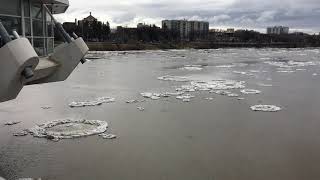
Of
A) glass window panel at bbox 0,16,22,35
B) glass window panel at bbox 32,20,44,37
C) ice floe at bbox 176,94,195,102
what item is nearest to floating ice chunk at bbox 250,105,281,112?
ice floe at bbox 176,94,195,102

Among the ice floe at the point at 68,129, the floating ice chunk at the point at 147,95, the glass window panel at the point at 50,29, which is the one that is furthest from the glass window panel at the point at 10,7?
the floating ice chunk at the point at 147,95

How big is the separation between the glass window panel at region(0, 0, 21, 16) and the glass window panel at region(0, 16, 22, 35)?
173 mm

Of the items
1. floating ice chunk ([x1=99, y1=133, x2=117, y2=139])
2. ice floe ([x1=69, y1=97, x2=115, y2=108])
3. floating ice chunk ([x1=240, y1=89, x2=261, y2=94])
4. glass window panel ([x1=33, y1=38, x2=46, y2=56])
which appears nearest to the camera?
glass window panel ([x1=33, y1=38, x2=46, y2=56])

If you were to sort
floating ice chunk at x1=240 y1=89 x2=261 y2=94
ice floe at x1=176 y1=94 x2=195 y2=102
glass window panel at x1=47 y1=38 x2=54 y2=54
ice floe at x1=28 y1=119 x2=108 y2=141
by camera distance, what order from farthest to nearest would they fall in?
floating ice chunk at x1=240 y1=89 x2=261 y2=94, ice floe at x1=176 y1=94 x2=195 y2=102, ice floe at x1=28 y1=119 x2=108 y2=141, glass window panel at x1=47 y1=38 x2=54 y2=54

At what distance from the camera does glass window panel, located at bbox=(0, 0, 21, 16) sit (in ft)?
39.0

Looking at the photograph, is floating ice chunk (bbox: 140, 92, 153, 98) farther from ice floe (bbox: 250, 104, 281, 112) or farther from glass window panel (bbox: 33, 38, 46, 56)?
glass window panel (bbox: 33, 38, 46, 56)

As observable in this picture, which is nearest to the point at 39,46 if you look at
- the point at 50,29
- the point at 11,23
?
the point at 50,29

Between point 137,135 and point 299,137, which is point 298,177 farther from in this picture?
point 137,135

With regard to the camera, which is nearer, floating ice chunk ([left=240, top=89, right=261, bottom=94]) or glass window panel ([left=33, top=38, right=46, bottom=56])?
glass window panel ([left=33, top=38, right=46, bottom=56])

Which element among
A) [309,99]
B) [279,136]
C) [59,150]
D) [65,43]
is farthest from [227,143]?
[309,99]

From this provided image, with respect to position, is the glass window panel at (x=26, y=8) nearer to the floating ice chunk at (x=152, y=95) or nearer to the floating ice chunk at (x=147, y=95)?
the floating ice chunk at (x=152, y=95)

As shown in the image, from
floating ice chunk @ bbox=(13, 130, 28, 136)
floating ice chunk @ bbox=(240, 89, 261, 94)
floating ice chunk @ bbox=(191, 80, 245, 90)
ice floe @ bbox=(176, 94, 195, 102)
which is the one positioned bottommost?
floating ice chunk @ bbox=(13, 130, 28, 136)

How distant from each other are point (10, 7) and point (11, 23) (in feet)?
1.60

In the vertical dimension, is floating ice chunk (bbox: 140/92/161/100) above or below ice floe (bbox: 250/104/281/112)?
below
